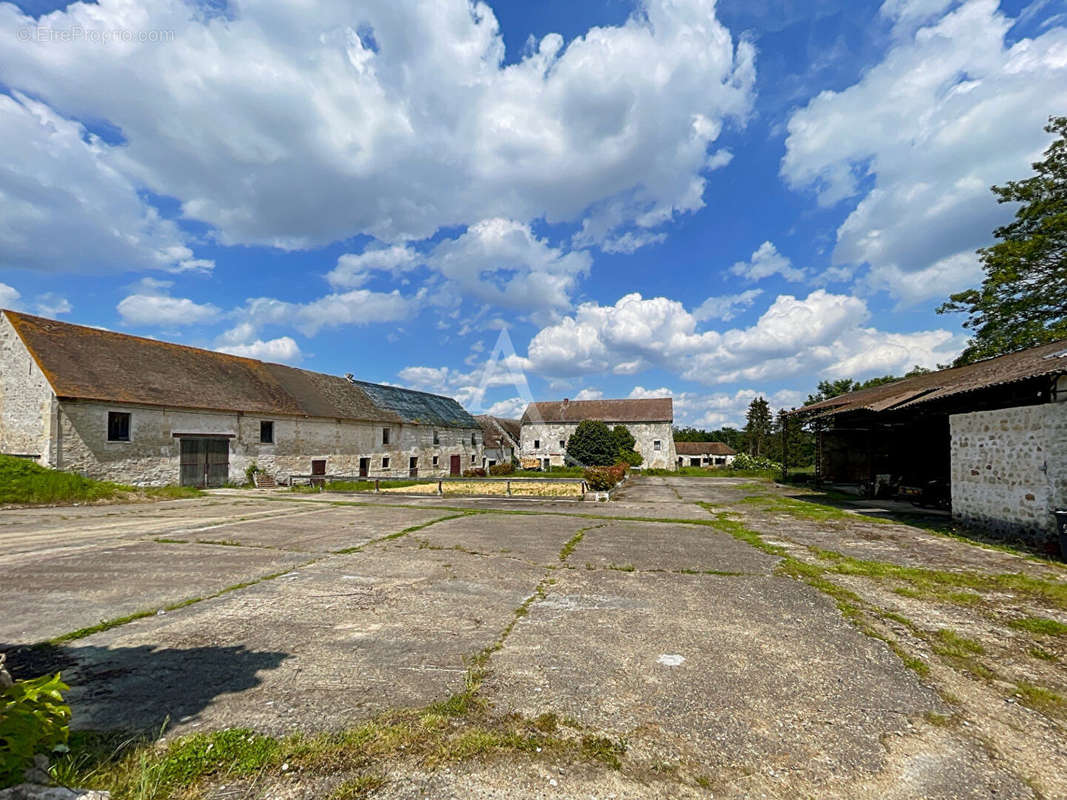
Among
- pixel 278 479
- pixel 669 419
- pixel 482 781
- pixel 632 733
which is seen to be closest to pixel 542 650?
pixel 632 733

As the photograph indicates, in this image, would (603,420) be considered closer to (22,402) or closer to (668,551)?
(668,551)

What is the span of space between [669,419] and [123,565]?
45869mm

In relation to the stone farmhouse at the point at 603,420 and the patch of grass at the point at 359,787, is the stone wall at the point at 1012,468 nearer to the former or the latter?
Result: the patch of grass at the point at 359,787

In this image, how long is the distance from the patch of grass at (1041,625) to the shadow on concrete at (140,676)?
7.35 m

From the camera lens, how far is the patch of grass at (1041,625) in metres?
4.84

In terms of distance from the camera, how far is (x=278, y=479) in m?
24.7

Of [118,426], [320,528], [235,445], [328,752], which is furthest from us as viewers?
[235,445]

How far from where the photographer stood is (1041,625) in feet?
16.4

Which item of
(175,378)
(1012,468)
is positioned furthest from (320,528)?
(175,378)

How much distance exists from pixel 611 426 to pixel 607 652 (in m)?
45.8

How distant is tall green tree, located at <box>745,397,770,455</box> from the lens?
2421 inches

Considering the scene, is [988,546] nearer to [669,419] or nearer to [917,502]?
[917,502]

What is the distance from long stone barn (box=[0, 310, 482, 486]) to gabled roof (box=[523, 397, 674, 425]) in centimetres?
2133

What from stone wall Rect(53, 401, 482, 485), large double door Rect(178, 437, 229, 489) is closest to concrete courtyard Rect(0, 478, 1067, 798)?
stone wall Rect(53, 401, 482, 485)
